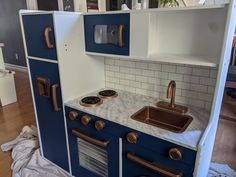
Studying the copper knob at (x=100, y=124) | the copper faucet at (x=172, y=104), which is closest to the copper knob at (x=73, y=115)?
the copper knob at (x=100, y=124)

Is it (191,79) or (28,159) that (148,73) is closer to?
(191,79)

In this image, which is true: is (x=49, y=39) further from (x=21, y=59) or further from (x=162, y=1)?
(x=21, y=59)

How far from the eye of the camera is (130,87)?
6.06 ft

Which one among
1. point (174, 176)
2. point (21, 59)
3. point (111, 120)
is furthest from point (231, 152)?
point (21, 59)

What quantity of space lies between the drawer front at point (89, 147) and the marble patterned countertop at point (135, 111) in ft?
0.30

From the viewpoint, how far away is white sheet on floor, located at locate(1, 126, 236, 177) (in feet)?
6.21

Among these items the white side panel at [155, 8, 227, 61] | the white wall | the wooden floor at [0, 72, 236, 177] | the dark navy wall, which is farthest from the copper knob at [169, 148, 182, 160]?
the dark navy wall

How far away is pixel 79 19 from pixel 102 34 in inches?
8.6

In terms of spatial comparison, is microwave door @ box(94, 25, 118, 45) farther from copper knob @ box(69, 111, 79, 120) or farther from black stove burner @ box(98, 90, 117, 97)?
copper knob @ box(69, 111, 79, 120)

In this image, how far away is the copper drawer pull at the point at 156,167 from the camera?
1.13 meters

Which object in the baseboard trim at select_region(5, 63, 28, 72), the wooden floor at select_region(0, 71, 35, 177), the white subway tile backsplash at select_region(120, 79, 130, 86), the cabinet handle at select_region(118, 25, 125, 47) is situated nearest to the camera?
the cabinet handle at select_region(118, 25, 125, 47)

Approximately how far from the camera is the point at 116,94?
180 centimetres

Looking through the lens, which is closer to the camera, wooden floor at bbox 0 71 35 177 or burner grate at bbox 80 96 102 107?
burner grate at bbox 80 96 102 107

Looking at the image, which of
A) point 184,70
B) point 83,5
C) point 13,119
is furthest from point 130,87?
point 13,119
